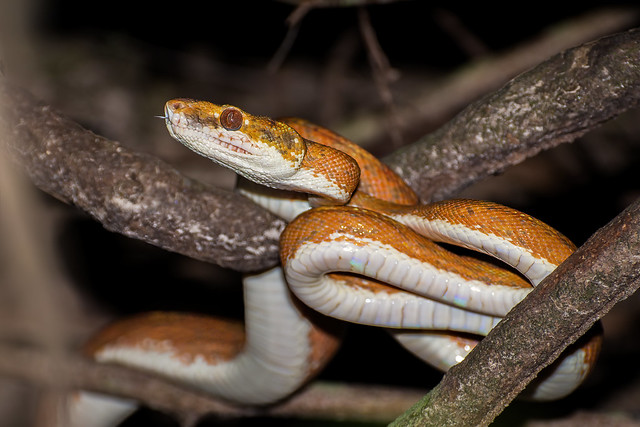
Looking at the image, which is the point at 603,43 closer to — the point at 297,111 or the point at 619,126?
the point at 619,126

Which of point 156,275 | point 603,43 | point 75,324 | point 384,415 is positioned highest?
point 603,43

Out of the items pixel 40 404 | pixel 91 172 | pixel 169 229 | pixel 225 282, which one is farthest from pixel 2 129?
pixel 225 282

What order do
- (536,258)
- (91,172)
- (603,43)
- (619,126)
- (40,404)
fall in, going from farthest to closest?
1. (619,126)
2. (40,404)
3. (603,43)
4. (91,172)
5. (536,258)

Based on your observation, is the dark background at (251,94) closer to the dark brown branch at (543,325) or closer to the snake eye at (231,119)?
the snake eye at (231,119)

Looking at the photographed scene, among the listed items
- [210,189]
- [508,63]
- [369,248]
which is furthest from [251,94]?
[369,248]

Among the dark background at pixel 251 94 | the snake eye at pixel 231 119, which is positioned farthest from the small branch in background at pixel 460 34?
the snake eye at pixel 231 119

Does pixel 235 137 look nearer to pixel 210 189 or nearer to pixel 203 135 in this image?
pixel 203 135

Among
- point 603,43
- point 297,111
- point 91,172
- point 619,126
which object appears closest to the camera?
point 91,172

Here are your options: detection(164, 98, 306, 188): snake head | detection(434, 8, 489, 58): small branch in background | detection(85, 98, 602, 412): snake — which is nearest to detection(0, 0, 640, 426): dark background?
detection(434, 8, 489, 58): small branch in background
